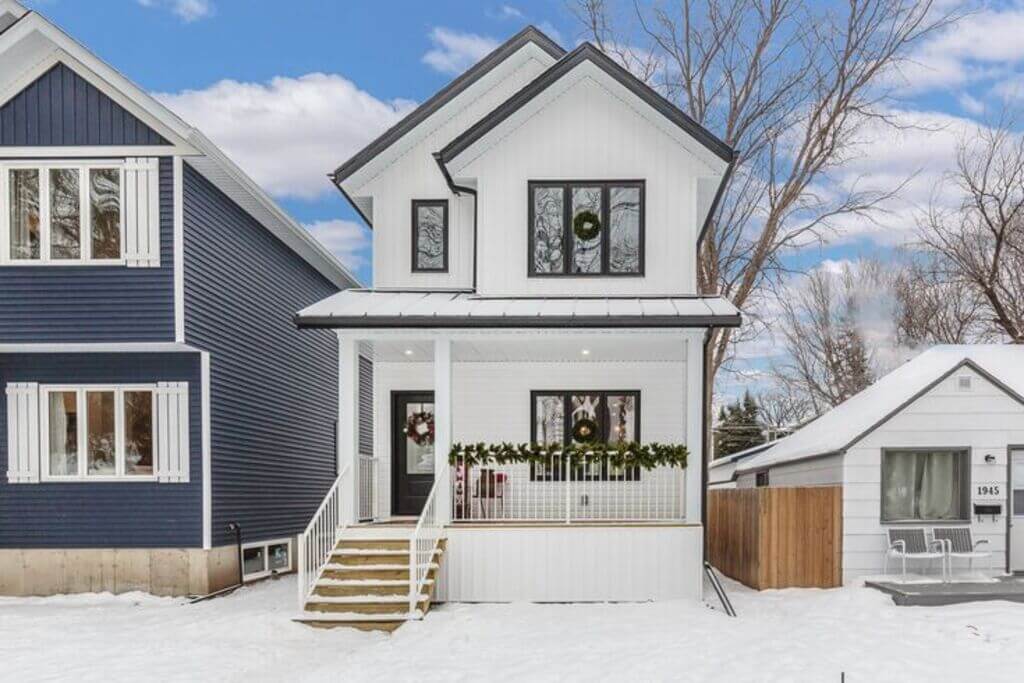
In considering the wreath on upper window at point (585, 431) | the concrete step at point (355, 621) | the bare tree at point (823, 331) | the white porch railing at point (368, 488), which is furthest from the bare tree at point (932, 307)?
the concrete step at point (355, 621)

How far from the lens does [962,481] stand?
1133cm

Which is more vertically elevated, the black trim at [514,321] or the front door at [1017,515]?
the black trim at [514,321]

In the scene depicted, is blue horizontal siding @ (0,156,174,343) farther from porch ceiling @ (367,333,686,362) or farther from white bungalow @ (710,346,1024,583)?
white bungalow @ (710,346,1024,583)

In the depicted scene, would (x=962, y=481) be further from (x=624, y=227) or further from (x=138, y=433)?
(x=138, y=433)

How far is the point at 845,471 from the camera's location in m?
11.2

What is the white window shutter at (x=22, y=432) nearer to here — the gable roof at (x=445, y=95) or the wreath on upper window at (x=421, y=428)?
the wreath on upper window at (x=421, y=428)

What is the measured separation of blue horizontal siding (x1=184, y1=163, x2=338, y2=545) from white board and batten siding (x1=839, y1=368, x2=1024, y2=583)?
9268 mm

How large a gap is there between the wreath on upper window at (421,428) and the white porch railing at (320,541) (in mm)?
2015

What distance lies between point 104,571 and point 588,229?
8.59 meters

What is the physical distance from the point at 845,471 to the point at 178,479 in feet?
31.2

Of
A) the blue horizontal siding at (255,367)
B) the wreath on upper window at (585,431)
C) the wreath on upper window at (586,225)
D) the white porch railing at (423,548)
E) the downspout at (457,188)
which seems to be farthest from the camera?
the wreath on upper window at (585,431)

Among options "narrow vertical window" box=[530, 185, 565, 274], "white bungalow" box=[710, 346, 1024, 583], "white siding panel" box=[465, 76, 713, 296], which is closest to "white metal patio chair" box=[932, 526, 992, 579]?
"white bungalow" box=[710, 346, 1024, 583]

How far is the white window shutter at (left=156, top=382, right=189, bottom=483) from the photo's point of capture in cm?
1177

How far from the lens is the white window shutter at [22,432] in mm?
11781
